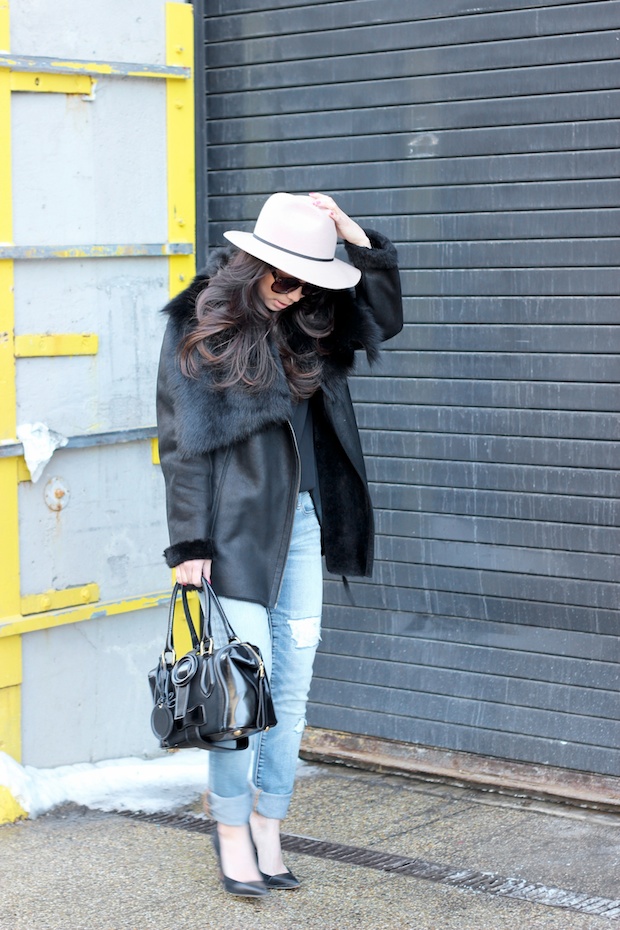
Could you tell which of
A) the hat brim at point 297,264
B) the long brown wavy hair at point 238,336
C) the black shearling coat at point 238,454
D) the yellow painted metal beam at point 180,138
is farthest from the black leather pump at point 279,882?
the yellow painted metal beam at point 180,138

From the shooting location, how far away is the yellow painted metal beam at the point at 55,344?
4797 mm

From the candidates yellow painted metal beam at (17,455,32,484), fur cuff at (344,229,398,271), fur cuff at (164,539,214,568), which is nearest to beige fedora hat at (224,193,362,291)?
fur cuff at (344,229,398,271)

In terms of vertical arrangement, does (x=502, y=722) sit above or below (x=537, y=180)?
below

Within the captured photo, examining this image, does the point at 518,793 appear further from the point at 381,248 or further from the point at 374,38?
the point at 374,38

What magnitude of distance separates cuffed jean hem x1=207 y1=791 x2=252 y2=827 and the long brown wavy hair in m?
1.17

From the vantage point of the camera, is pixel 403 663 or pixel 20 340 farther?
pixel 403 663

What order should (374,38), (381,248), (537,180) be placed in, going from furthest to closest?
1. (374,38)
2. (537,180)
3. (381,248)

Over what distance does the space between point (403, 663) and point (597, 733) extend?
31.9 inches

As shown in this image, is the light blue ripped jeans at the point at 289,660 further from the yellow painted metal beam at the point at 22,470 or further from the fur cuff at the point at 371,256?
the yellow painted metal beam at the point at 22,470

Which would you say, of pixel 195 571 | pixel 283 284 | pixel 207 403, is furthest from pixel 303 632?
pixel 283 284

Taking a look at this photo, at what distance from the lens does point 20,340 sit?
4785 millimetres

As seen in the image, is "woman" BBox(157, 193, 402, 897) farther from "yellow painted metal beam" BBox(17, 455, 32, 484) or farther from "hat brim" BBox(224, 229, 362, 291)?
"yellow painted metal beam" BBox(17, 455, 32, 484)

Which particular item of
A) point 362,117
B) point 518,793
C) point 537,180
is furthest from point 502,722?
point 362,117

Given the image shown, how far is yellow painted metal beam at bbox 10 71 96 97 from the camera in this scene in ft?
15.4
